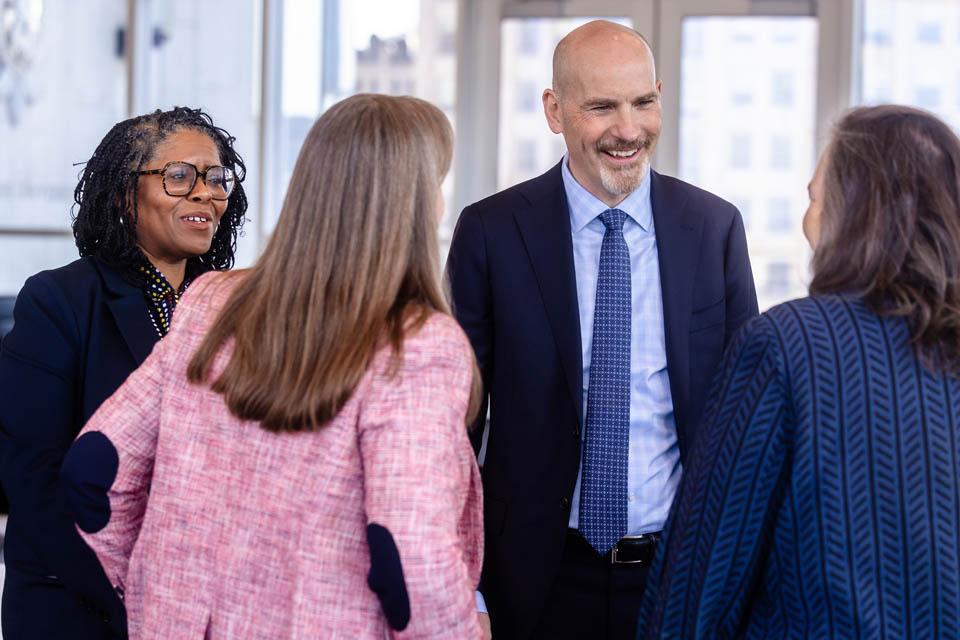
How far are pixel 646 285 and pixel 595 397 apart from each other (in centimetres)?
25

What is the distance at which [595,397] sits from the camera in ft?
6.57

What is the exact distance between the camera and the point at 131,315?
6.17ft

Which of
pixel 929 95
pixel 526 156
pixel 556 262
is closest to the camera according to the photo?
pixel 556 262

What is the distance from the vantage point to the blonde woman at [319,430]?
130 centimetres

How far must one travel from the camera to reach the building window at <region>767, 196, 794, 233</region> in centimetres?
534

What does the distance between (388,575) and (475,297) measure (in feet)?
2.97

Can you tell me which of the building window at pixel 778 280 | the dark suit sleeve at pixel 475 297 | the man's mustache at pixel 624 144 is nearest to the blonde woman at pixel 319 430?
the dark suit sleeve at pixel 475 297

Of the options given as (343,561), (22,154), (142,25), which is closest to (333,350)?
(343,561)

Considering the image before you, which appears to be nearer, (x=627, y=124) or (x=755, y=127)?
(x=627, y=124)

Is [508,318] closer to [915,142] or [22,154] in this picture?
[915,142]

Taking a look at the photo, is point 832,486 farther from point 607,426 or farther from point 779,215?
point 779,215

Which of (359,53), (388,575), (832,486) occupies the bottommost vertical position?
(388,575)

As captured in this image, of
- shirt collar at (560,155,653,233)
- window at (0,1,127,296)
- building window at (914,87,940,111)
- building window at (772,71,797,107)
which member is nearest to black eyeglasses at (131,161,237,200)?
shirt collar at (560,155,653,233)

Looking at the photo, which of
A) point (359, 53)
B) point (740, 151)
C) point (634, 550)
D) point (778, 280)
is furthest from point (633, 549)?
point (359, 53)
